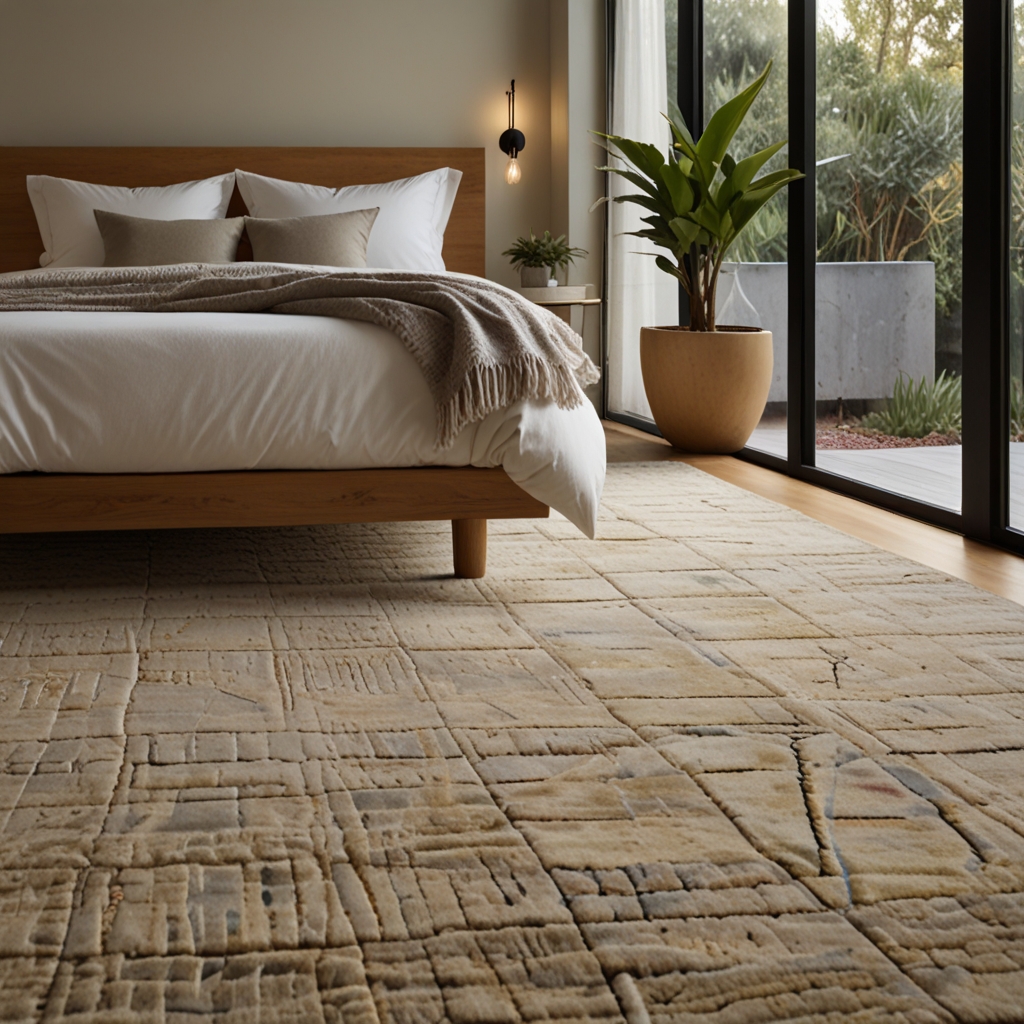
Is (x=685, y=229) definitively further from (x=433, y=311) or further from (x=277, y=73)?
(x=277, y=73)

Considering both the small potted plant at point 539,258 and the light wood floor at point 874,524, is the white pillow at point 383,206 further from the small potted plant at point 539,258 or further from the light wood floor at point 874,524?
the light wood floor at point 874,524

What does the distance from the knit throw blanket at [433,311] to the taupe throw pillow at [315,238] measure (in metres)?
1.57

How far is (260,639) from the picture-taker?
1.96m

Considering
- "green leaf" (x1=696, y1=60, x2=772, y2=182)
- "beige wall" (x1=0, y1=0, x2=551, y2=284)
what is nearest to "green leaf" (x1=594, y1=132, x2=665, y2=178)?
"green leaf" (x1=696, y1=60, x2=772, y2=182)

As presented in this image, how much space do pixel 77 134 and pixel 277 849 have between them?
4433mm

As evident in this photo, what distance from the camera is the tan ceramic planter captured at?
384cm

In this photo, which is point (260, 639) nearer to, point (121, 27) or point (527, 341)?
point (527, 341)

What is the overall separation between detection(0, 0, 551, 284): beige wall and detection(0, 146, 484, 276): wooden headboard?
146mm

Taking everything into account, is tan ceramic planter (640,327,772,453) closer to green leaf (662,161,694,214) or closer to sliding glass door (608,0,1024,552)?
sliding glass door (608,0,1024,552)

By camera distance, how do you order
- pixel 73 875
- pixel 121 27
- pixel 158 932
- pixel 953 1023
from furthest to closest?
pixel 121 27
pixel 73 875
pixel 158 932
pixel 953 1023

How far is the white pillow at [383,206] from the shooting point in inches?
176

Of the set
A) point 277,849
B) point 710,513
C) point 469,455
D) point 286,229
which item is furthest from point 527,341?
point 286,229

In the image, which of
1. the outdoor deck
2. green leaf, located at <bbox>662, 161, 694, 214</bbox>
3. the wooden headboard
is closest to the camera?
the outdoor deck

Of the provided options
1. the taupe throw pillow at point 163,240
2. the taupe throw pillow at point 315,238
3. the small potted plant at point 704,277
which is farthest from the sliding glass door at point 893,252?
the taupe throw pillow at point 163,240
